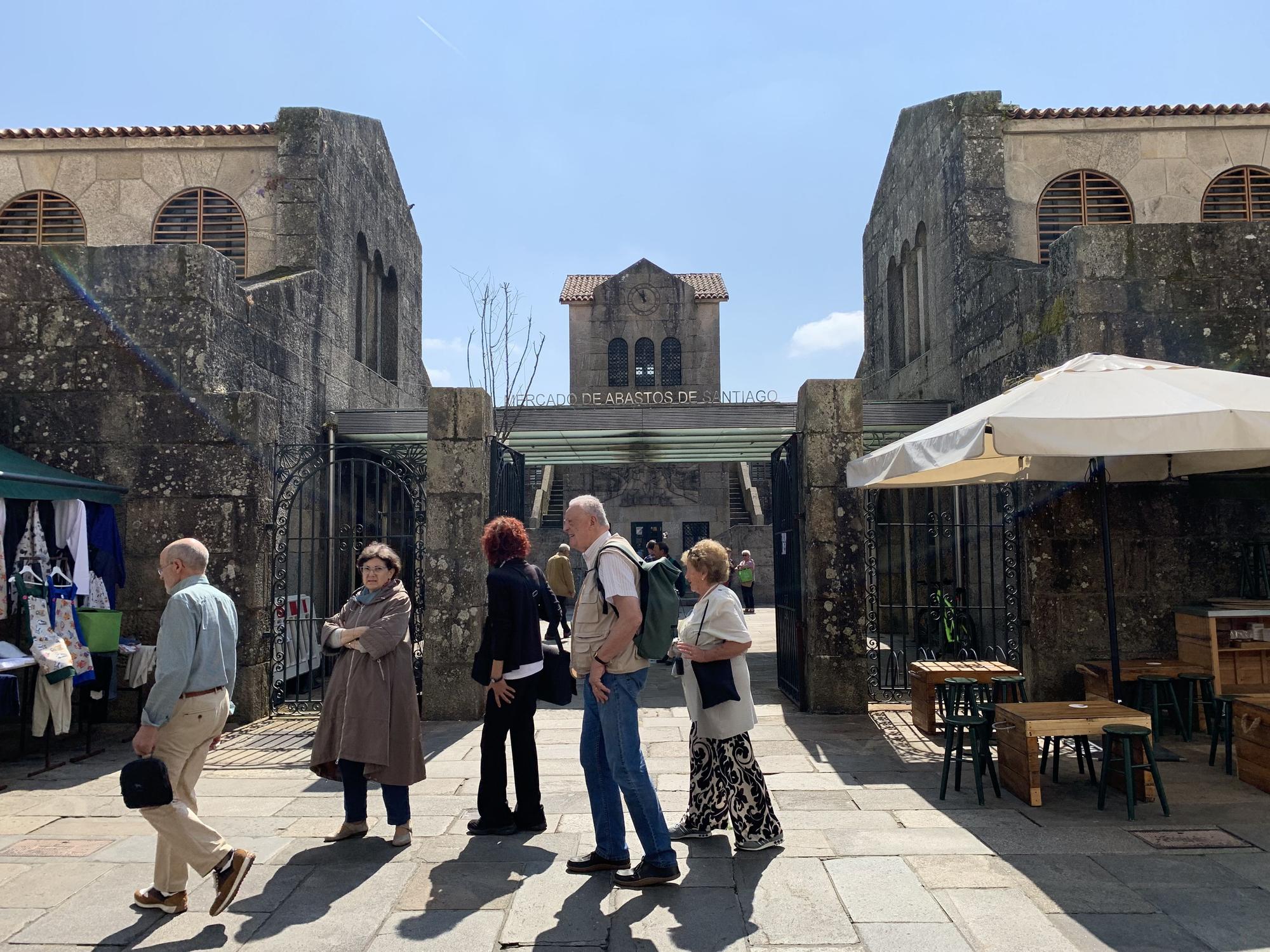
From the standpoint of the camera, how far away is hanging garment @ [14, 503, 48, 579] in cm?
688

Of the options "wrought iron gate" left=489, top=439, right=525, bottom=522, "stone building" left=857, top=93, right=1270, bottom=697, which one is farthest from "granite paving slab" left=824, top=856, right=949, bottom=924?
"wrought iron gate" left=489, top=439, right=525, bottom=522

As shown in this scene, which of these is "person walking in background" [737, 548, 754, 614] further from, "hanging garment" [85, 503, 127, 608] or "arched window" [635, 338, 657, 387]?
"hanging garment" [85, 503, 127, 608]

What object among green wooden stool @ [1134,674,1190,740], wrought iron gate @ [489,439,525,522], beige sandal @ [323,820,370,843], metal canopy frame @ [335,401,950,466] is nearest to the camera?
→ beige sandal @ [323,820,370,843]

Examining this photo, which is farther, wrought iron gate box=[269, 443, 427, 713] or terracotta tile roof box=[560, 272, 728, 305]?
terracotta tile roof box=[560, 272, 728, 305]

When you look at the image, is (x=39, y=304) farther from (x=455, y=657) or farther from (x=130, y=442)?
(x=455, y=657)

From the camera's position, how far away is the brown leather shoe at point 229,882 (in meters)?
3.82

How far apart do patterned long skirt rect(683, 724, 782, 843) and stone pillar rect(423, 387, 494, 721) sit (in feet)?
11.9

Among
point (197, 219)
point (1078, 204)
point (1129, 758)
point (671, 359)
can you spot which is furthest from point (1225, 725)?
point (671, 359)

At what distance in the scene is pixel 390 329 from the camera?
15.1m

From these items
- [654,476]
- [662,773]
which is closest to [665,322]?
[654,476]

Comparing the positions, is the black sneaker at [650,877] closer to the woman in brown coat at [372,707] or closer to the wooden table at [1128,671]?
the woman in brown coat at [372,707]

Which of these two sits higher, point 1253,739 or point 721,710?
point 721,710

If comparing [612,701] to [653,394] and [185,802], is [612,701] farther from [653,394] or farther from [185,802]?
[653,394]

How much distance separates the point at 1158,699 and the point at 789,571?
3.39 meters
